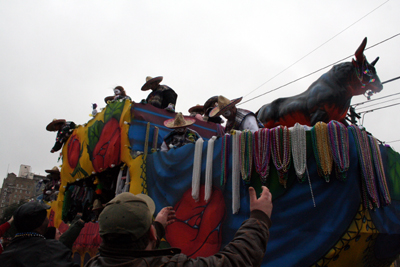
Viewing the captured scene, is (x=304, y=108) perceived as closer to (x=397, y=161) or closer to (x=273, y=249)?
(x=397, y=161)

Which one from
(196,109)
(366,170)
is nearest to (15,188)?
(196,109)

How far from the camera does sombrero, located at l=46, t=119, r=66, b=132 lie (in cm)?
851

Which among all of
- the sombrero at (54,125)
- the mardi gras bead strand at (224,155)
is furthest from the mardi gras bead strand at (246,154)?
the sombrero at (54,125)

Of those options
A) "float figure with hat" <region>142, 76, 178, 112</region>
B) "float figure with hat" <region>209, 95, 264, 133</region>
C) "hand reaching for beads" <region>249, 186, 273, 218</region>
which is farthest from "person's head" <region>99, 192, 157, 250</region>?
"float figure with hat" <region>142, 76, 178, 112</region>

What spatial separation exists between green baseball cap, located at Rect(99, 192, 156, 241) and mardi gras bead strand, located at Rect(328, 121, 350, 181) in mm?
2087

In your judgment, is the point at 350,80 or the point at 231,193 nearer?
the point at 231,193

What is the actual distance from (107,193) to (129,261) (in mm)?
5870

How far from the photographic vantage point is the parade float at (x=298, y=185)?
2.73 metres

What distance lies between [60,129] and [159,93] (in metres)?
3.67

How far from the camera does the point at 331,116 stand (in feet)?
14.9

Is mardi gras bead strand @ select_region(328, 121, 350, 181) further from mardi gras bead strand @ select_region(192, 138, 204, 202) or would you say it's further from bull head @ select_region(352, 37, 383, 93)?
bull head @ select_region(352, 37, 383, 93)

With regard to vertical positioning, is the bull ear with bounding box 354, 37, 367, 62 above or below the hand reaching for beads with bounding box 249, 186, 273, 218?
above

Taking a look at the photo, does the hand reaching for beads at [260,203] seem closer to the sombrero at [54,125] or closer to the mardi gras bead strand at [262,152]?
the mardi gras bead strand at [262,152]

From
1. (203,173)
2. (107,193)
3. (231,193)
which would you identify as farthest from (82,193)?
(231,193)
